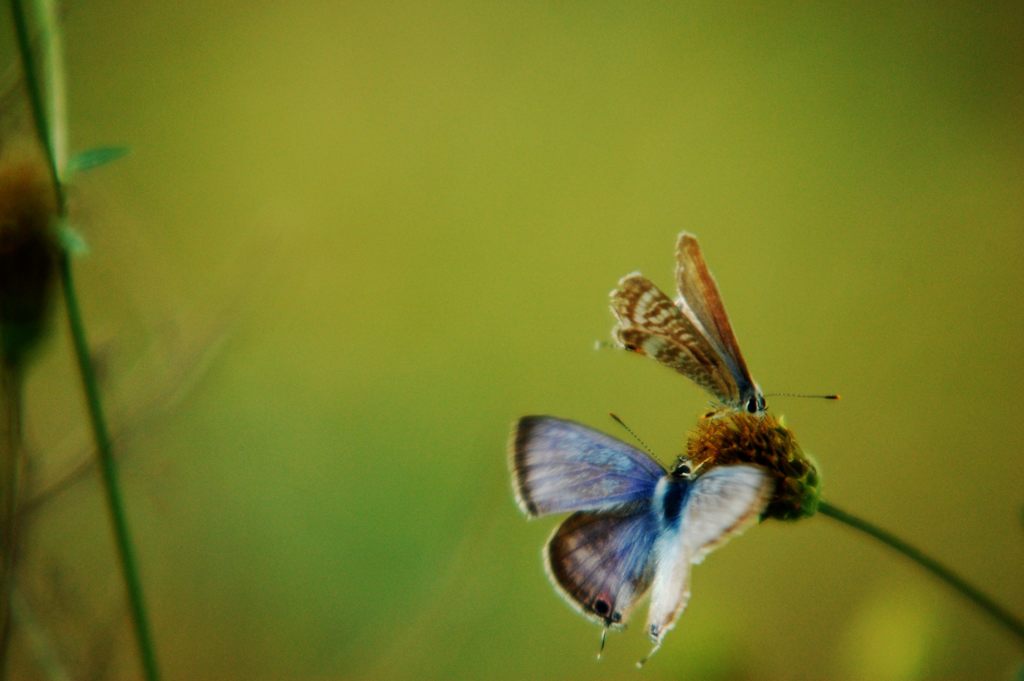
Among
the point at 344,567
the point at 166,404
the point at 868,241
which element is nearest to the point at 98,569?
the point at 344,567

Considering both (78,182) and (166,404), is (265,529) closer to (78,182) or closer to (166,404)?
(78,182)

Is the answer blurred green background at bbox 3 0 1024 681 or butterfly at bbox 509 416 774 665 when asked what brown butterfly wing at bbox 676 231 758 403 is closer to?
butterfly at bbox 509 416 774 665

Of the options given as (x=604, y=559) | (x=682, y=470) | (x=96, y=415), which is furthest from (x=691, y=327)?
(x=96, y=415)

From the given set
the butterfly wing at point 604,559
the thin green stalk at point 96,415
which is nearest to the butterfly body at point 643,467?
the butterfly wing at point 604,559

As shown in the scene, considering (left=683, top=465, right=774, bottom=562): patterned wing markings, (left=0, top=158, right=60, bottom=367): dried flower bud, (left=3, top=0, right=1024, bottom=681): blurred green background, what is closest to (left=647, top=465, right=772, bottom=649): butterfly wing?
(left=683, top=465, right=774, bottom=562): patterned wing markings

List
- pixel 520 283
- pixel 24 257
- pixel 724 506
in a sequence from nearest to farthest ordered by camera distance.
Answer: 1. pixel 724 506
2. pixel 24 257
3. pixel 520 283

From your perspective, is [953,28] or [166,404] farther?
[953,28]

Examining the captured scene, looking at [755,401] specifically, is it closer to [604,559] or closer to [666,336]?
[666,336]
